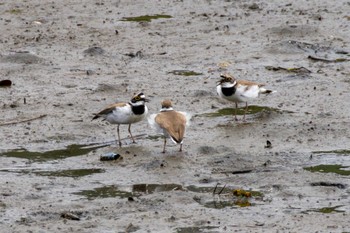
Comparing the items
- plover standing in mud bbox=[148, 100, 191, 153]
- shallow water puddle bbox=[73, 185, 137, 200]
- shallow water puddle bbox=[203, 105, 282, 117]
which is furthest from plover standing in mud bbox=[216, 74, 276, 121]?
shallow water puddle bbox=[73, 185, 137, 200]

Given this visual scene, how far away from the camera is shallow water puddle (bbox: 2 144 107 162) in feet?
41.0

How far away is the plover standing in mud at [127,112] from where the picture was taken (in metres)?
13.0

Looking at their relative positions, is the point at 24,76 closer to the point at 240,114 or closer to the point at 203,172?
the point at 240,114

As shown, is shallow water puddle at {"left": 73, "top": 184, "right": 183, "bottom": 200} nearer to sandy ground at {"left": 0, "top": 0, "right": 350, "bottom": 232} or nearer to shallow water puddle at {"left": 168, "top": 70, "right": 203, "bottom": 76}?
sandy ground at {"left": 0, "top": 0, "right": 350, "bottom": 232}

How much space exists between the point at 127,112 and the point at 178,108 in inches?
60.9

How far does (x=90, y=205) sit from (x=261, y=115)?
3961 millimetres

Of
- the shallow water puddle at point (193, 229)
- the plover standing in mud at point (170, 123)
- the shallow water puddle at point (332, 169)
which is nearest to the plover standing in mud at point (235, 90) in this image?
the plover standing in mud at point (170, 123)

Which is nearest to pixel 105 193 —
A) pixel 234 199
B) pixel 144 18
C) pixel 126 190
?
pixel 126 190

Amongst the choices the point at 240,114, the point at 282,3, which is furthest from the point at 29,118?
the point at 282,3

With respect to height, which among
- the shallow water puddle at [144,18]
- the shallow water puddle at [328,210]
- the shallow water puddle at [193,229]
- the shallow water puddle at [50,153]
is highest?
the shallow water puddle at [193,229]

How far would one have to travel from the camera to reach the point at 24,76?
15.6 m

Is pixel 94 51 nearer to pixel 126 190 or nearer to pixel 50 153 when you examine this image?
pixel 50 153

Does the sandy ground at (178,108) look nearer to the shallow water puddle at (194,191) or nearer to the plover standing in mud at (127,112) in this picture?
the shallow water puddle at (194,191)

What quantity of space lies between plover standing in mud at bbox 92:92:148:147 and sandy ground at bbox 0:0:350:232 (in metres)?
0.31
